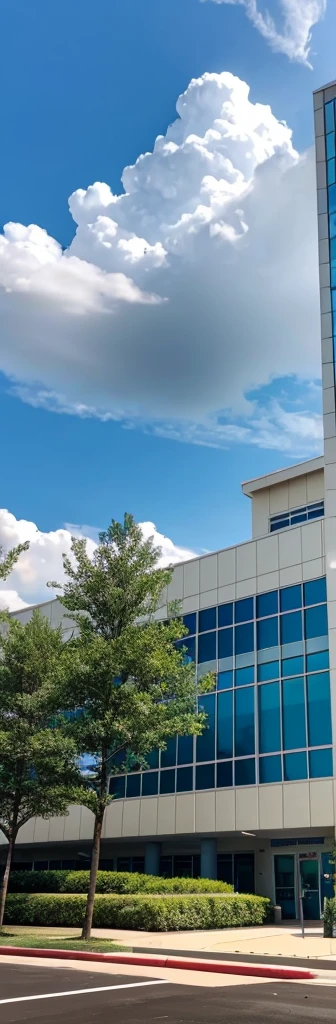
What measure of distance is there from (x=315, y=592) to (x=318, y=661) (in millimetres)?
2290

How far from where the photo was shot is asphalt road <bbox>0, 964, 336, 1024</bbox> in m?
9.88

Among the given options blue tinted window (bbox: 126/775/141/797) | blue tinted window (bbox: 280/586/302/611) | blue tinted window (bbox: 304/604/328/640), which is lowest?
blue tinted window (bbox: 126/775/141/797)

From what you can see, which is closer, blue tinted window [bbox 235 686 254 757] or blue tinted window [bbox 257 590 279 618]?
blue tinted window [bbox 235 686 254 757]

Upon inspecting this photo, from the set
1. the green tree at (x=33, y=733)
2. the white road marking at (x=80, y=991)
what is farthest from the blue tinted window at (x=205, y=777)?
the white road marking at (x=80, y=991)

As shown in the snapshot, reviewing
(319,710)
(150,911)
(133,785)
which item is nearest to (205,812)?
(133,785)

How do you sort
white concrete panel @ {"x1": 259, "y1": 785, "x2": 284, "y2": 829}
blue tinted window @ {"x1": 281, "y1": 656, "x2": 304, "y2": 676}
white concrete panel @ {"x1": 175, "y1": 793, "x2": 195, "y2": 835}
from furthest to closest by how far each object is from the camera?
1. white concrete panel @ {"x1": 175, "y1": 793, "x2": 195, "y2": 835}
2. blue tinted window @ {"x1": 281, "y1": 656, "x2": 304, "y2": 676}
3. white concrete panel @ {"x1": 259, "y1": 785, "x2": 284, "y2": 829}

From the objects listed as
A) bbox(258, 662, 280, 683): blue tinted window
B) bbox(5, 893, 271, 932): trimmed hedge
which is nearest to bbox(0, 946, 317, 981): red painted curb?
bbox(5, 893, 271, 932): trimmed hedge

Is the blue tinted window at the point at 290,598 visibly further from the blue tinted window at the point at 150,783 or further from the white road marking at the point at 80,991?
the white road marking at the point at 80,991

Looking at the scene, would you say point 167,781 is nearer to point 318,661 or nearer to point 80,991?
point 318,661

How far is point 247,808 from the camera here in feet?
95.7

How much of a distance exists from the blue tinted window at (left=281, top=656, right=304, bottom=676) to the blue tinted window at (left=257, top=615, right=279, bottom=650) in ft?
2.73

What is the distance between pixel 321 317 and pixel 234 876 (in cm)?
2057

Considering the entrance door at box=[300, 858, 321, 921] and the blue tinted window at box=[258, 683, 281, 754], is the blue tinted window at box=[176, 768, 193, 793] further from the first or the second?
the entrance door at box=[300, 858, 321, 921]

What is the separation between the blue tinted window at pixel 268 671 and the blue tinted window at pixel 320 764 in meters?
3.05
